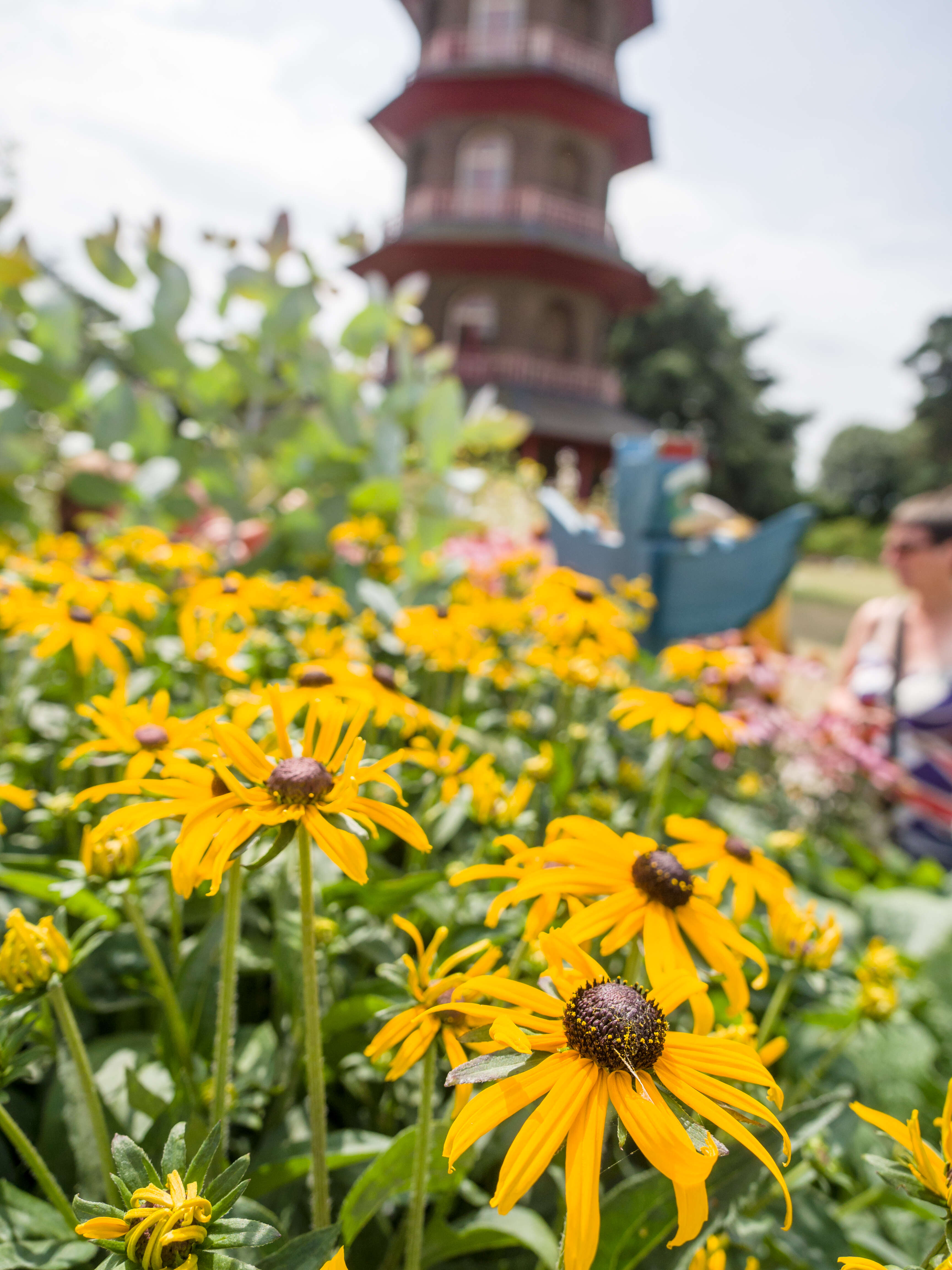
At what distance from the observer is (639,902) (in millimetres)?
524

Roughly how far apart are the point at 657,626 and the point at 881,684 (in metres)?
0.81

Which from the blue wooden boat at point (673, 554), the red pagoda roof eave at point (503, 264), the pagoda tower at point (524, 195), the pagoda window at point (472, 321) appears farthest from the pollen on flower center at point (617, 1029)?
the pagoda window at point (472, 321)

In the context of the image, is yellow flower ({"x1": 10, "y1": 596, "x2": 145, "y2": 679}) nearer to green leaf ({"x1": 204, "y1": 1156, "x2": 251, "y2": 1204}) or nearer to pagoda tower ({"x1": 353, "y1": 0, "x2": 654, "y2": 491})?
green leaf ({"x1": 204, "y1": 1156, "x2": 251, "y2": 1204})

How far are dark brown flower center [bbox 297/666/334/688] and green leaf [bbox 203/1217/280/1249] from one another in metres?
0.53

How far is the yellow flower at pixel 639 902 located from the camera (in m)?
0.49

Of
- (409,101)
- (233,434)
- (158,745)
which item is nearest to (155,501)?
(233,434)

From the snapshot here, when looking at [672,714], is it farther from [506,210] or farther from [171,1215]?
[506,210]

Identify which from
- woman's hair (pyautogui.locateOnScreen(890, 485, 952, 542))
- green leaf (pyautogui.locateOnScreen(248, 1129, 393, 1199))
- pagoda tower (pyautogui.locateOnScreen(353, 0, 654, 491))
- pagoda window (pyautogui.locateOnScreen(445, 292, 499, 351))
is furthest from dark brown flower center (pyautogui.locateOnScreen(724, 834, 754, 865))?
pagoda window (pyautogui.locateOnScreen(445, 292, 499, 351))

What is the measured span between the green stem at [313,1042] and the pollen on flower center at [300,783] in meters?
0.02

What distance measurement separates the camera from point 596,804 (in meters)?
1.14

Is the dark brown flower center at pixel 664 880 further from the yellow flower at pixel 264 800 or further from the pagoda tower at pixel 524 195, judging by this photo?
the pagoda tower at pixel 524 195

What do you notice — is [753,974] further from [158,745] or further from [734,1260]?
[158,745]

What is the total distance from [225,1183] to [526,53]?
13039mm

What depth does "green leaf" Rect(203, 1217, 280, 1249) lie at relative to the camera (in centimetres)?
35
